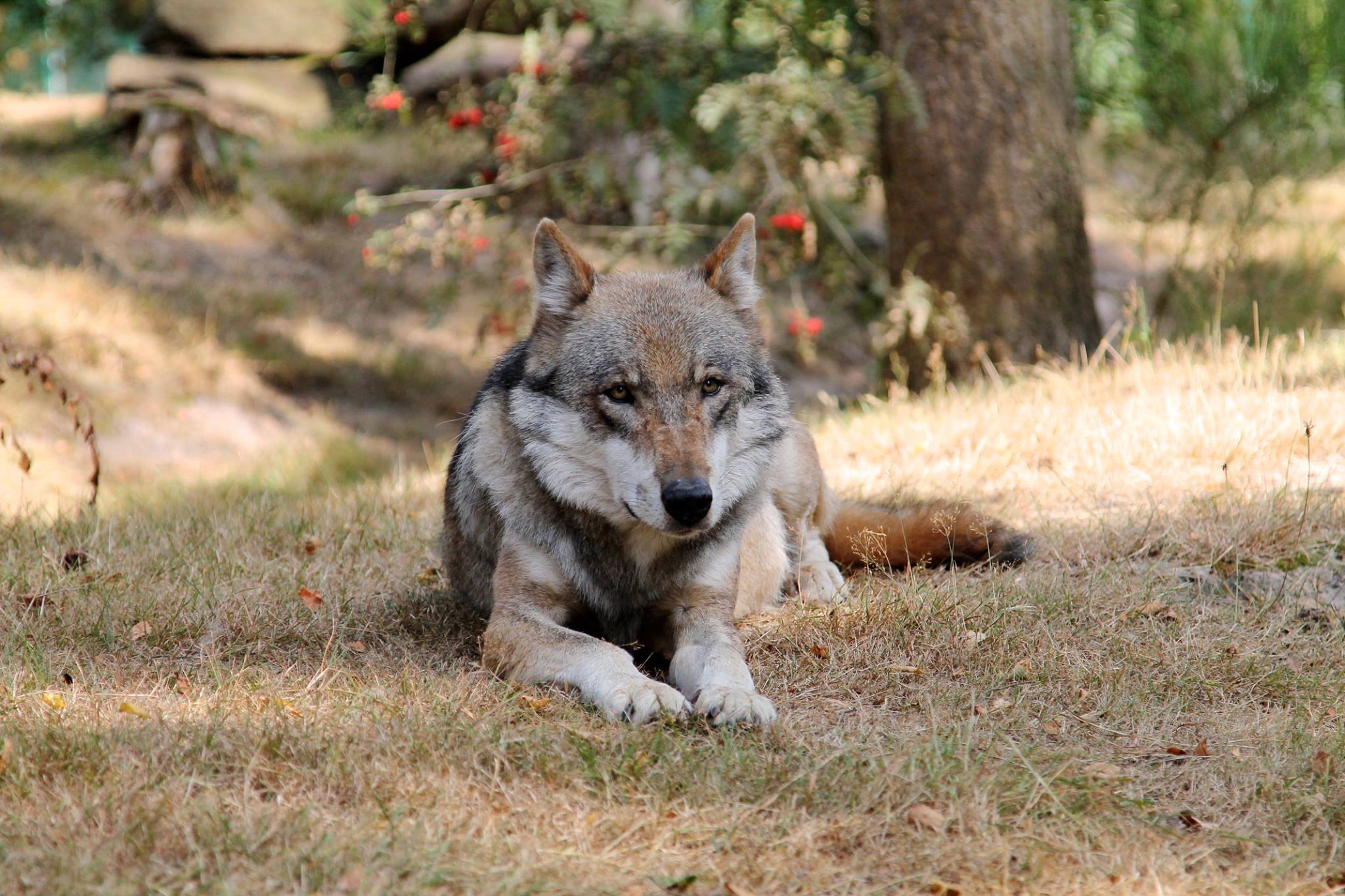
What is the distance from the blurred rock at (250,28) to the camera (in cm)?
1605

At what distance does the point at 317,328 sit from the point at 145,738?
37.5 ft

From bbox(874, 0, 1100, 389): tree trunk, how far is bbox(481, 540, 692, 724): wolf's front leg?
511 centimetres

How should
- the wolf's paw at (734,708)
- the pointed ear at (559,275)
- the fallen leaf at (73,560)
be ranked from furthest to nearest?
the fallen leaf at (73,560), the pointed ear at (559,275), the wolf's paw at (734,708)

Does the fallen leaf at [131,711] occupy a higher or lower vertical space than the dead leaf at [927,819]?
higher

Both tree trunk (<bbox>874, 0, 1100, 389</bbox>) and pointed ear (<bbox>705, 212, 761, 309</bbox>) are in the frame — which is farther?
tree trunk (<bbox>874, 0, 1100, 389</bbox>)

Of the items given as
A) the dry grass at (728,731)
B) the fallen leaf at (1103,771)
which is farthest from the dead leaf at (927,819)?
the fallen leaf at (1103,771)

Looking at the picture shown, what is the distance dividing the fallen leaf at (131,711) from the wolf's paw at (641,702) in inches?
48.6

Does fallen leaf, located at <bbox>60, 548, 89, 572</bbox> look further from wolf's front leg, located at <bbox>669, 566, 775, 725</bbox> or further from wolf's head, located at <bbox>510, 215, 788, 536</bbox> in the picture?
wolf's front leg, located at <bbox>669, 566, 775, 725</bbox>

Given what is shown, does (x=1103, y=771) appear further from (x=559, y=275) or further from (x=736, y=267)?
(x=559, y=275)

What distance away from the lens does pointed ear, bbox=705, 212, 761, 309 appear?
13.9 feet

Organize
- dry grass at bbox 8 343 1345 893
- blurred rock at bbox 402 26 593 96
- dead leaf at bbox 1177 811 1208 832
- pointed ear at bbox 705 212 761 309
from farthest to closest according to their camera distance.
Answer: blurred rock at bbox 402 26 593 96
pointed ear at bbox 705 212 761 309
dead leaf at bbox 1177 811 1208 832
dry grass at bbox 8 343 1345 893

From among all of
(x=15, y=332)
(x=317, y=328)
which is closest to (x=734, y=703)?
(x=15, y=332)

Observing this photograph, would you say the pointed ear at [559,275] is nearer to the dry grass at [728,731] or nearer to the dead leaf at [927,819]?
the dry grass at [728,731]

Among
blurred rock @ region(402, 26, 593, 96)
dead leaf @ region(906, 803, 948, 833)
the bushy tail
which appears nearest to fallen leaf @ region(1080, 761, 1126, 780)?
dead leaf @ region(906, 803, 948, 833)
